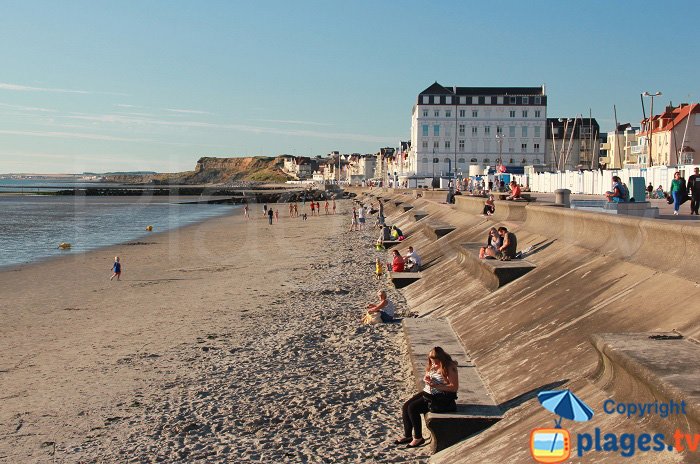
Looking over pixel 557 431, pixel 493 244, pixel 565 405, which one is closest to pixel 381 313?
pixel 493 244

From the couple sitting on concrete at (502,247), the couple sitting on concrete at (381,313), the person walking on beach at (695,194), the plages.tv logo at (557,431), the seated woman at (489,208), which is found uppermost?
the person walking on beach at (695,194)

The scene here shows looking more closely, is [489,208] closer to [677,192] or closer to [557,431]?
[677,192]

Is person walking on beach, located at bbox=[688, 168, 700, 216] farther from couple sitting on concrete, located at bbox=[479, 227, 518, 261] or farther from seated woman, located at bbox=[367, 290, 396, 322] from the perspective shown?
seated woman, located at bbox=[367, 290, 396, 322]

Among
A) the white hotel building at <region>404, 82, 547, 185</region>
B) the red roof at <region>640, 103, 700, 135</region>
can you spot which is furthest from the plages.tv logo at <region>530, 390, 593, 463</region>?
the white hotel building at <region>404, 82, 547, 185</region>

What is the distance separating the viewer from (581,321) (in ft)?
31.8

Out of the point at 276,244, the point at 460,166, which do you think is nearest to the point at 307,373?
the point at 276,244

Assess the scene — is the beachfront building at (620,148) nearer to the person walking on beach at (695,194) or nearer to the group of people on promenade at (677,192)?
the group of people on promenade at (677,192)

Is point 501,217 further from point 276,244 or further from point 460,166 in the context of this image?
point 460,166

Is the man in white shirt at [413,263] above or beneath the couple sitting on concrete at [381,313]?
above

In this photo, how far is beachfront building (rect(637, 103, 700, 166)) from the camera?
260ft

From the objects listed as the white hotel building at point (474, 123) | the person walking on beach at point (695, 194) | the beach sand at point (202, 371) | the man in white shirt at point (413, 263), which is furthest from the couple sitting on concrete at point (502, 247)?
the white hotel building at point (474, 123)

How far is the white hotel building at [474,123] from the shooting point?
112m

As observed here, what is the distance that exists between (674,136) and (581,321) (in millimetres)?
79448

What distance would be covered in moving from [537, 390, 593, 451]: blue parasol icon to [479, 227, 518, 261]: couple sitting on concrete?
9.22 m
